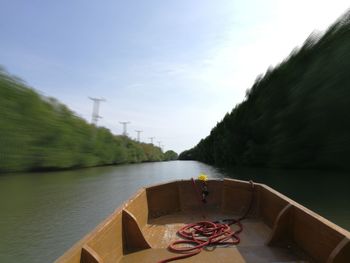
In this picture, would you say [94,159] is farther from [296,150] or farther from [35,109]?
[296,150]

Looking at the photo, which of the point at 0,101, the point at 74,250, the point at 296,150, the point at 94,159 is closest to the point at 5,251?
the point at 74,250

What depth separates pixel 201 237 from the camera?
4.06 meters

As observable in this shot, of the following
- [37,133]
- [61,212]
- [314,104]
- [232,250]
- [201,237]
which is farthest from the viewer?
[37,133]

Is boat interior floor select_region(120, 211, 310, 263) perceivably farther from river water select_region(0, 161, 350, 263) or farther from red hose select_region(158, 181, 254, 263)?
river water select_region(0, 161, 350, 263)

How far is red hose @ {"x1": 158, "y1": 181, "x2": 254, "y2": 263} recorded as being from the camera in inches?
139

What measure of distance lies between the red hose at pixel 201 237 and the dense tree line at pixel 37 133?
2810 centimetres

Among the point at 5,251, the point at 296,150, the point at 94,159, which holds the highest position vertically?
the point at 94,159

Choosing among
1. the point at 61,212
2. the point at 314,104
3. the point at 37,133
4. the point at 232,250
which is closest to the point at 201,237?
the point at 232,250

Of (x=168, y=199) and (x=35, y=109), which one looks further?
(x=35, y=109)

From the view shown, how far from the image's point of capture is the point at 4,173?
2911 centimetres

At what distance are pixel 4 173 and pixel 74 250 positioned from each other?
3105 centimetres

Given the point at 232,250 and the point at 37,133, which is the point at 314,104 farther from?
the point at 37,133

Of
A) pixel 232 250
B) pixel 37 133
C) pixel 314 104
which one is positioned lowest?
pixel 232 250

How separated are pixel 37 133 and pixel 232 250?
110 feet
